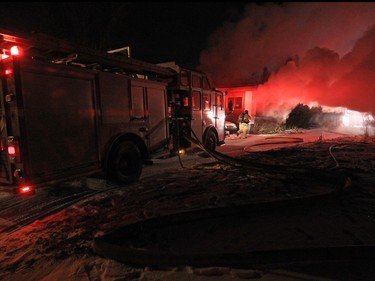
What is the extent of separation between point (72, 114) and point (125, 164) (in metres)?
1.69

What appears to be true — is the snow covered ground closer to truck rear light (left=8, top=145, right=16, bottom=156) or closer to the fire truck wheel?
truck rear light (left=8, top=145, right=16, bottom=156)

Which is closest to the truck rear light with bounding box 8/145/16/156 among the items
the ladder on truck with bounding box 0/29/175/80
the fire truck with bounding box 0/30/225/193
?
the fire truck with bounding box 0/30/225/193

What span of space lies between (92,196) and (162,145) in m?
2.34

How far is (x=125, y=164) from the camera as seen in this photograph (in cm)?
535

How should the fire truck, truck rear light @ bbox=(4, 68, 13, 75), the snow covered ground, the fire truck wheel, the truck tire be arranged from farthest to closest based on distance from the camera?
the fire truck wheel
the truck tire
the fire truck
truck rear light @ bbox=(4, 68, 13, 75)
the snow covered ground

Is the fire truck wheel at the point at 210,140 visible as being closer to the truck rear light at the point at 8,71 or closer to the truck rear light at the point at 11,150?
the truck rear light at the point at 11,150

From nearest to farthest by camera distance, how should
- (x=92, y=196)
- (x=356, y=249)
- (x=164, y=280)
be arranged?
1. (x=164, y=280)
2. (x=356, y=249)
3. (x=92, y=196)

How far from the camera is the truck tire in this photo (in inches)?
195

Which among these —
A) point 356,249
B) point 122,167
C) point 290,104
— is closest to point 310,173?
point 356,249

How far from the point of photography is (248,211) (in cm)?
345

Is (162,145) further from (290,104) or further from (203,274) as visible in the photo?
(290,104)

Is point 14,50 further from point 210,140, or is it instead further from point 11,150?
point 210,140

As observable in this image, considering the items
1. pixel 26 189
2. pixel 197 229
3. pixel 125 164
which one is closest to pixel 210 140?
pixel 125 164

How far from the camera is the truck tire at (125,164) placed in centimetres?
496
